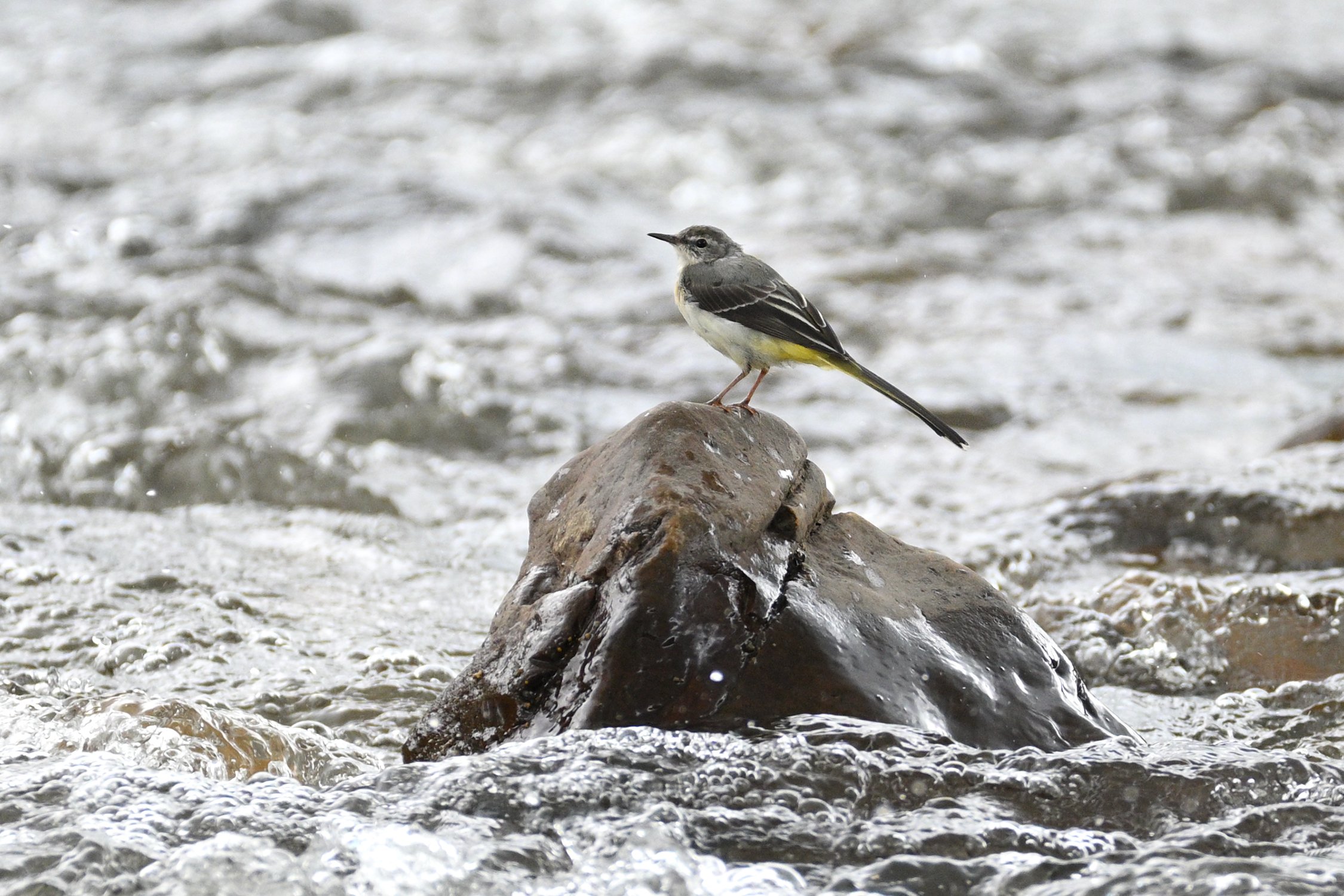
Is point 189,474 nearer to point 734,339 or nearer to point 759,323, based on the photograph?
point 734,339

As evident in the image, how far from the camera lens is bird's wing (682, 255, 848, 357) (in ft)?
19.3

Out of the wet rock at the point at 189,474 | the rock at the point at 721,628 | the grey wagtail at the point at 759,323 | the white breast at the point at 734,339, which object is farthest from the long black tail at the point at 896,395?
the wet rock at the point at 189,474

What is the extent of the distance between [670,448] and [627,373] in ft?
20.8

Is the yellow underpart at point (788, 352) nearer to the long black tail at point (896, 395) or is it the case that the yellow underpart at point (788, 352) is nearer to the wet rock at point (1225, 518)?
the long black tail at point (896, 395)

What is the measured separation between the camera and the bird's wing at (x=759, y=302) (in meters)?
5.87

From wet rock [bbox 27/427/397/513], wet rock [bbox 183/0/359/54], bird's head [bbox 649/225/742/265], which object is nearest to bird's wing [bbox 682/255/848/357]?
bird's head [bbox 649/225/742/265]

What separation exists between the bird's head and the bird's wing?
0.24 meters

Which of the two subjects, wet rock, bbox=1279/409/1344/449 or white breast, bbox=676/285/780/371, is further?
wet rock, bbox=1279/409/1344/449

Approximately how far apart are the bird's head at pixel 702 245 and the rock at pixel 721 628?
1447 millimetres

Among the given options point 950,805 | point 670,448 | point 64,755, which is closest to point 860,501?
point 670,448

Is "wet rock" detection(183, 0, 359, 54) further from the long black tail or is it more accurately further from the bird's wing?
the long black tail

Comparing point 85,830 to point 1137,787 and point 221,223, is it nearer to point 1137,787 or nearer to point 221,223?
point 1137,787

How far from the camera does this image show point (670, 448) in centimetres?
499

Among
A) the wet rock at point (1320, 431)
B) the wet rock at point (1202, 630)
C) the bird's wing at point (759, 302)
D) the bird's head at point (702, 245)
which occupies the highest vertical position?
the bird's head at point (702, 245)
